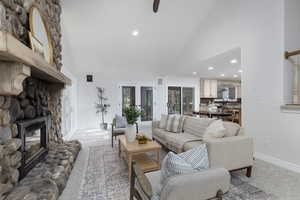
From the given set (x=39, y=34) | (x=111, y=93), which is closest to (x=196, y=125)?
(x=39, y=34)

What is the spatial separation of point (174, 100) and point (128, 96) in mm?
2403

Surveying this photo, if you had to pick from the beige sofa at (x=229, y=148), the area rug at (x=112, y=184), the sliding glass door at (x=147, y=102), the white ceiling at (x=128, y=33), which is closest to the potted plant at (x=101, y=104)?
the white ceiling at (x=128, y=33)

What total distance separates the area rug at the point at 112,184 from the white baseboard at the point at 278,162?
0.97 metres

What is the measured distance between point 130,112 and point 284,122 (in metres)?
2.83

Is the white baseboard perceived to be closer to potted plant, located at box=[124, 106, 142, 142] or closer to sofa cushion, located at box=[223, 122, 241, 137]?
sofa cushion, located at box=[223, 122, 241, 137]

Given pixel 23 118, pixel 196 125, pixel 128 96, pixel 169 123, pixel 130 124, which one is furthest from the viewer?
pixel 128 96

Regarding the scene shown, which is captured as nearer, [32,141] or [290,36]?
[32,141]

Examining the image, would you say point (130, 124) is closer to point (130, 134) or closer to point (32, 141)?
point (130, 134)

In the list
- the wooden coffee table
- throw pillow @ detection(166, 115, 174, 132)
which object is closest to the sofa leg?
the wooden coffee table

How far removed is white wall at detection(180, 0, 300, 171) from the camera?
2.69 meters

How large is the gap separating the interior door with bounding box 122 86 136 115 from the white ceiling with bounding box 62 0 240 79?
895 millimetres

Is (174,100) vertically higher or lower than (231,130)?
higher

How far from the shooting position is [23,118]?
73.0 inches

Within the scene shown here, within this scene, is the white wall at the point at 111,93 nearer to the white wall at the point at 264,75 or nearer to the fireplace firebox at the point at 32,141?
the fireplace firebox at the point at 32,141
